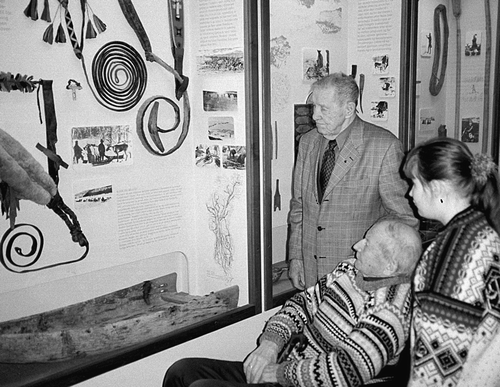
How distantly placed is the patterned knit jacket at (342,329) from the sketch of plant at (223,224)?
75cm

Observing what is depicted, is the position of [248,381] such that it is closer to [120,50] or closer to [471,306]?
[471,306]

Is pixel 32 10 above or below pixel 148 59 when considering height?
above

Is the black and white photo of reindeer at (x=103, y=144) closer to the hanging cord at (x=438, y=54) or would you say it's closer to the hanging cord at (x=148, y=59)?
the hanging cord at (x=148, y=59)

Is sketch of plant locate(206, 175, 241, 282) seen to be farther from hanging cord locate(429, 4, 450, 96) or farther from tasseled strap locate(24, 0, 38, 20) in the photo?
hanging cord locate(429, 4, 450, 96)

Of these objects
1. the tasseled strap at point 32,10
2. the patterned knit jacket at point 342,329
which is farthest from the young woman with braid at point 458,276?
the tasseled strap at point 32,10

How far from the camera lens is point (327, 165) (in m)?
2.96

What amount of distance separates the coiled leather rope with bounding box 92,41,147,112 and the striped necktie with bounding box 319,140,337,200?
996mm

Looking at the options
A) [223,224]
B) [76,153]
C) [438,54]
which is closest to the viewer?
[76,153]

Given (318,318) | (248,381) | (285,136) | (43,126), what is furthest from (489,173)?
(43,126)

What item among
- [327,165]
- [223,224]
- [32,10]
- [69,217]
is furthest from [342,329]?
[32,10]

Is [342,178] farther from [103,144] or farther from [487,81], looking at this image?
[487,81]

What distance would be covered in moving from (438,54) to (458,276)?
9.16ft

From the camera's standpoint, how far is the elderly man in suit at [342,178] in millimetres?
2830

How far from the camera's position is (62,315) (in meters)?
2.71
